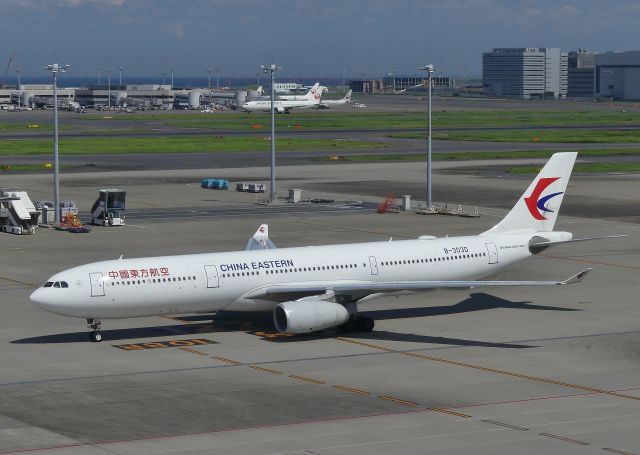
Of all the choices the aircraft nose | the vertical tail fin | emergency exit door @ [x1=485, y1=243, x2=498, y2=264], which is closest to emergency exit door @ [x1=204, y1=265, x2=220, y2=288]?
the aircraft nose

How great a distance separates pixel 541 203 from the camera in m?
65.5

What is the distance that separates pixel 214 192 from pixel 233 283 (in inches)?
2841

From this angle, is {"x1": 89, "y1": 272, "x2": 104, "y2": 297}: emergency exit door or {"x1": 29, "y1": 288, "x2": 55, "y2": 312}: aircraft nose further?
{"x1": 89, "y1": 272, "x2": 104, "y2": 297}: emergency exit door

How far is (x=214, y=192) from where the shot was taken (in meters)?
128

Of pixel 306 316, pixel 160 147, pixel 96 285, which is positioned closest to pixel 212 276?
pixel 306 316

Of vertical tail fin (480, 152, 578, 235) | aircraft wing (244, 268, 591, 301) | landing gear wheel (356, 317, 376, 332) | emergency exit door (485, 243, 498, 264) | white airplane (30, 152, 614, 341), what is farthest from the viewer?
vertical tail fin (480, 152, 578, 235)

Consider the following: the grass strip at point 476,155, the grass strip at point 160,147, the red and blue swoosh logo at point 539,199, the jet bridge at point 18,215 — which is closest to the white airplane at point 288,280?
the red and blue swoosh logo at point 539,199

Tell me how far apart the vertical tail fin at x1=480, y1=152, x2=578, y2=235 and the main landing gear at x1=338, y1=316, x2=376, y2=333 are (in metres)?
9.83

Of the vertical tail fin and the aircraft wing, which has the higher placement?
the vertical tail fin

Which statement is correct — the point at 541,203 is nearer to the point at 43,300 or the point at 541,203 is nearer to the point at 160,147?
the point at 43,300

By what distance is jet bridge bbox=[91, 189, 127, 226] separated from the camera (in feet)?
325

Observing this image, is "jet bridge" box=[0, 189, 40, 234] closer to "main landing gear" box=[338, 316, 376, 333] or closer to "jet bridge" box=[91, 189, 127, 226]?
"jet bridge" box=[91, 189, 127, 226]

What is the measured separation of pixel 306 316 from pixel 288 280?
3130mm

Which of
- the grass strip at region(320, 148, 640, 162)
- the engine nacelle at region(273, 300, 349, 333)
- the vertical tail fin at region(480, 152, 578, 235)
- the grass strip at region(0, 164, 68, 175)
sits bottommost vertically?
the engine nacelle at region(273, 300, 349, 333)
